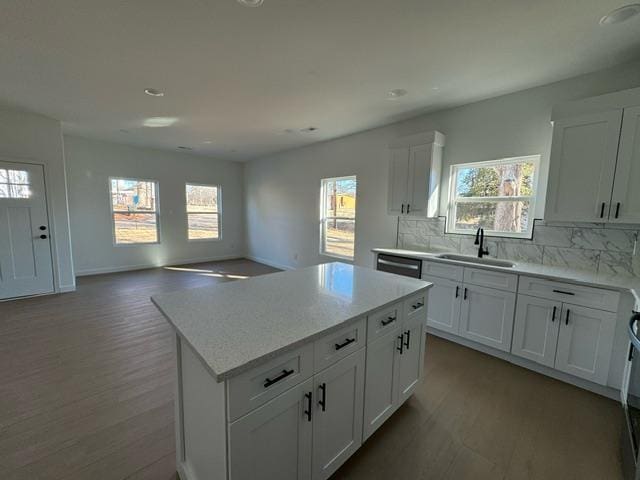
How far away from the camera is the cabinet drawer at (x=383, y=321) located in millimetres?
1474

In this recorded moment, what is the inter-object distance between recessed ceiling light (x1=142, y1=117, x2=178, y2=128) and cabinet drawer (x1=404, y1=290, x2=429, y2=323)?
4.06 m

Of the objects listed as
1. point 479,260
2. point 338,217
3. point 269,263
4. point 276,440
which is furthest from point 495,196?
point 269,263

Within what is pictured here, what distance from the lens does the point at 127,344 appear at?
9.02ft

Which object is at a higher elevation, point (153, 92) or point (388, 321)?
point (153, 92)

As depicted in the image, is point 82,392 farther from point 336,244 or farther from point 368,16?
point 336,244

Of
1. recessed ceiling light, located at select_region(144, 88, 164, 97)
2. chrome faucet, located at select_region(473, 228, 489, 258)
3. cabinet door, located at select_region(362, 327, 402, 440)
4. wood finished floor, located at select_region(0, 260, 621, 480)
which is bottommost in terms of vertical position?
wood finished floor, located at select_region(0, 260, 621, 480)

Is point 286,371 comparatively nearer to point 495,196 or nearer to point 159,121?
point 495,196

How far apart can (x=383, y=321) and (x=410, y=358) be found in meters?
0.53

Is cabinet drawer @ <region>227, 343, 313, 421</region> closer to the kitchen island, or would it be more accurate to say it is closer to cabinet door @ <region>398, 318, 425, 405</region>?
the kitchen island

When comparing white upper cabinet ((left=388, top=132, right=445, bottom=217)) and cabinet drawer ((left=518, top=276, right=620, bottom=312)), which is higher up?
white upper cabinet ((left=388, top=132, right=445, bottom=217))

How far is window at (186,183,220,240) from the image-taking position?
6703mm

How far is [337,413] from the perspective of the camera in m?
1.34

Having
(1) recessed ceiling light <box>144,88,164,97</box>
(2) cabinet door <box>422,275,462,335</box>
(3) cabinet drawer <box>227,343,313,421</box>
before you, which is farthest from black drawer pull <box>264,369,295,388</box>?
(1) recessed ceiling light <box>144,88,164,97</box>

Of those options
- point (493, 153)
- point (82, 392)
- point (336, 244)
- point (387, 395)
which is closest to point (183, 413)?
point (387, 395)
